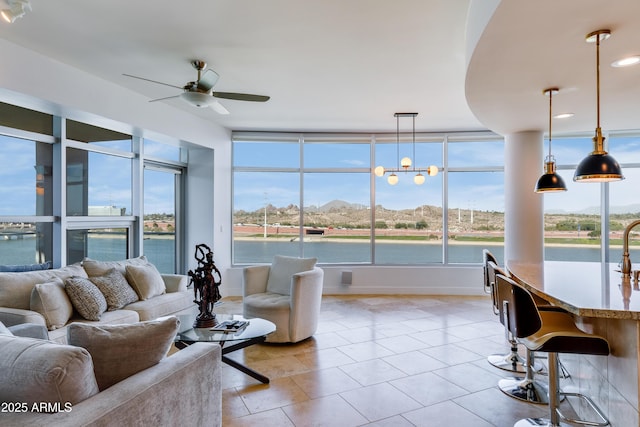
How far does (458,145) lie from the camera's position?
6.76 metres

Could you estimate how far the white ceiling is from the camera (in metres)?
2.36

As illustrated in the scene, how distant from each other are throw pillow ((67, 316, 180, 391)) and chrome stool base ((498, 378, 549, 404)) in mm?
2623

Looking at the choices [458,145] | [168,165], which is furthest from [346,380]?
[458,145]

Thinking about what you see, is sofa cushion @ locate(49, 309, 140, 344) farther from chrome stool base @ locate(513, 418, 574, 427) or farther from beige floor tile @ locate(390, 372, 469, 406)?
chrome stool base @ locate(513, 418, 574, 427)

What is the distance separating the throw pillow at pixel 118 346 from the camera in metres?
1.69

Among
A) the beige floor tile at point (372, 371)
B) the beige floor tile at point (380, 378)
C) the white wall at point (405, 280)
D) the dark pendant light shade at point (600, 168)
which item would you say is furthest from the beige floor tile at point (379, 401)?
the white wall at point (405, 280)

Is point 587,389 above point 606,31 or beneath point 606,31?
beneath

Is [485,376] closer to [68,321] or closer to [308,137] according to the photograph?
[68,321]

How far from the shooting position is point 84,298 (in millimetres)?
3381

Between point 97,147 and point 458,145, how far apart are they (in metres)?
5.60

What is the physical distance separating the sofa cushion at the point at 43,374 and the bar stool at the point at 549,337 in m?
2.26

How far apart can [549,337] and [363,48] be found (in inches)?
103

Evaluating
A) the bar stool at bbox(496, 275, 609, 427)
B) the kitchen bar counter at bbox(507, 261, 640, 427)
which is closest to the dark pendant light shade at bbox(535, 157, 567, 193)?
the kitchen bar counter at bbox(507, 261, 640, 427)

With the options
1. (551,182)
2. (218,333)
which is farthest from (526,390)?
(218,333)
